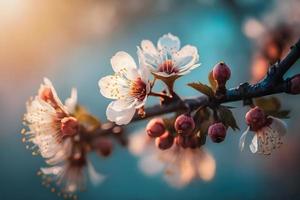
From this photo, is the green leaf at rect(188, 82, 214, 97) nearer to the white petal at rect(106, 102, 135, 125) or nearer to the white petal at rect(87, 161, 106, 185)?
the white petal at rect(106, 102, 135, 125)

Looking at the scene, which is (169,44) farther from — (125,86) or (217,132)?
(217,132)

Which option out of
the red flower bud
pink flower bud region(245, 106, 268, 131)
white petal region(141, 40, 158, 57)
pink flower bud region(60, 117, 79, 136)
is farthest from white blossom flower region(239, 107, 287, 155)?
pink flower bud region(60, 117, 79, 136)

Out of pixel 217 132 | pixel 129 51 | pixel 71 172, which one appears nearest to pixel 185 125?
pixel 217 132

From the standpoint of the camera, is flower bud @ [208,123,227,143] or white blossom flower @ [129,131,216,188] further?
white blossom flower @ [129,131,216,188]

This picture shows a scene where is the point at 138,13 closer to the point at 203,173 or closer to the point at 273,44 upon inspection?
the point at 273,44

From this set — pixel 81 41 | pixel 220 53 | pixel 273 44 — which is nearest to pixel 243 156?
pixel 220 53

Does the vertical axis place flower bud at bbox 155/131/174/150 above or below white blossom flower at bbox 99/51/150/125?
below
